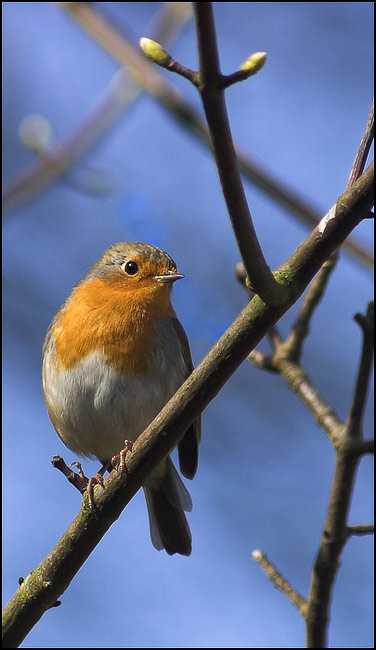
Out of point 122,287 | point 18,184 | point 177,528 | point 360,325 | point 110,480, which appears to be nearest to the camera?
point 110,480

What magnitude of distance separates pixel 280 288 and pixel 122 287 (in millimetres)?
2301

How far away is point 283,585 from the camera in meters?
3.35

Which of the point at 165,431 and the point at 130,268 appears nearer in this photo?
the point at 165,431

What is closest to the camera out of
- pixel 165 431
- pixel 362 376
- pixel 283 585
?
pixel 165 431

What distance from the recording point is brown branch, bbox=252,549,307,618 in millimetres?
3184

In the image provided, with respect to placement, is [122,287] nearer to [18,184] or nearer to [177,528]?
[18,184]

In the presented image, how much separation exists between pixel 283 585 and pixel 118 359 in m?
1.36

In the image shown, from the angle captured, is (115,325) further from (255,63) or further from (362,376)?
(255,63)

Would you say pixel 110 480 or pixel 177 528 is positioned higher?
pixel 177 528

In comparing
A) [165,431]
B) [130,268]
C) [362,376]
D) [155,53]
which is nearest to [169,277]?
[130,268]

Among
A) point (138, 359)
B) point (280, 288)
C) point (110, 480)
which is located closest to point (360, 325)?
point (280, 288)

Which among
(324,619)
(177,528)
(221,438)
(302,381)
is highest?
(221,438)

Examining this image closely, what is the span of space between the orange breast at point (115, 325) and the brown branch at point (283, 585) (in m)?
1.12

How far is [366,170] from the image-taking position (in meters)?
2.08
